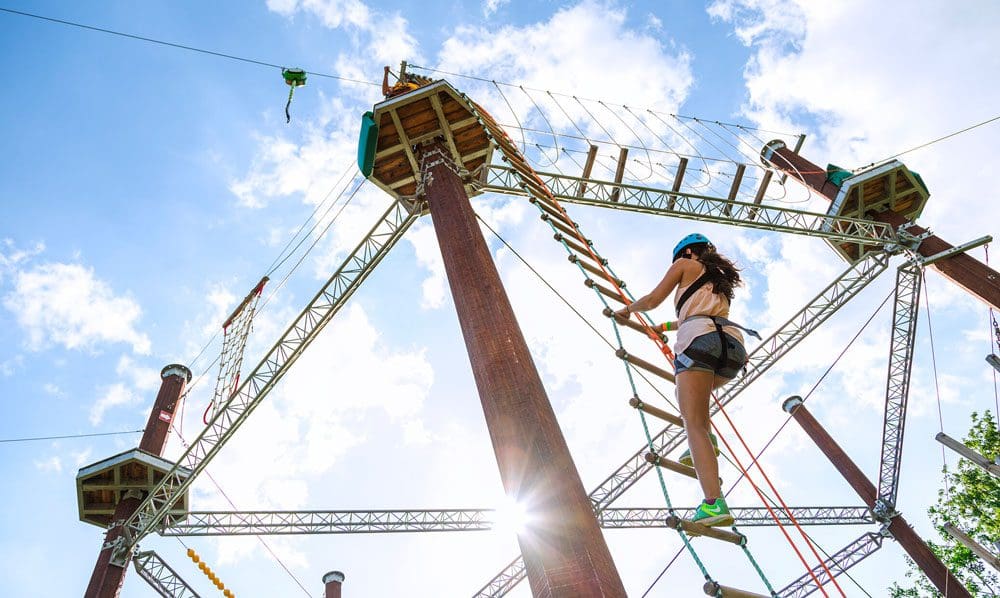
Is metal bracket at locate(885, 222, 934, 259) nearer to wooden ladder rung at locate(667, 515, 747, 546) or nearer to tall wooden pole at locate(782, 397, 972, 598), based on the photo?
tall wooden pole at locate(782, 397, 972, 598)

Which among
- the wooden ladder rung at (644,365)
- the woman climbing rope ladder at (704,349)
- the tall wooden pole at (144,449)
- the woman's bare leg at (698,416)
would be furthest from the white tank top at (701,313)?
the tall wooden pole at (144,449)

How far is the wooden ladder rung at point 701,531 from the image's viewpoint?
3.34 metres

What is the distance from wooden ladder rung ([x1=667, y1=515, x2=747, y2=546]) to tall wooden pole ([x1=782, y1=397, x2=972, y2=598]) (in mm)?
15535

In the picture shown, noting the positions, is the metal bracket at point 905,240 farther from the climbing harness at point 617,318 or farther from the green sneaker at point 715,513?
the green sneaker at point 715,513

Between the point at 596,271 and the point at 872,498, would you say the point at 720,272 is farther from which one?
the point at 872,498

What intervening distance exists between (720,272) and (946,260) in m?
12.3

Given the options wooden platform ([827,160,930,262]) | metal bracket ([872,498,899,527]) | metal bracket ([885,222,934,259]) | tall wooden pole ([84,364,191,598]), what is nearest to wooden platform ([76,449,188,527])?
tall wooden pole ([84,364,191,598])

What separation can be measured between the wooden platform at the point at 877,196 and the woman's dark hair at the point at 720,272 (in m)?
12.3

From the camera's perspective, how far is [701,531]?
3.43 m

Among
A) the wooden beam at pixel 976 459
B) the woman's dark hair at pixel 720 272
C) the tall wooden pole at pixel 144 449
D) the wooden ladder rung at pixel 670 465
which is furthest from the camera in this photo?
the tall wooden pole at pixel 144 449

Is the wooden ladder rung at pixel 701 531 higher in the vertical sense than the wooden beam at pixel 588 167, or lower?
lower

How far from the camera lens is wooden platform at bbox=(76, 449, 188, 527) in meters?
12.8

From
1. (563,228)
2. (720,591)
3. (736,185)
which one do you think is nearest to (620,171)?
(736,185)

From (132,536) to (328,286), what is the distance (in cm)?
668
